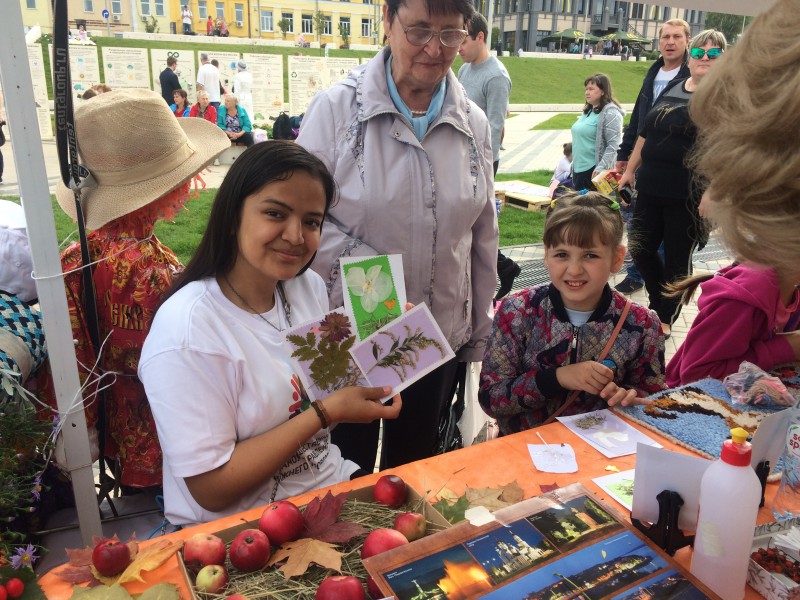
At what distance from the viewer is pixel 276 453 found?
1.47 meters

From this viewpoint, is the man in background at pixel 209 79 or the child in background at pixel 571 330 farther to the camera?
the man in background at pixel 209 79

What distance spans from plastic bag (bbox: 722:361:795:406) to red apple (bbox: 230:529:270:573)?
1.48 meters

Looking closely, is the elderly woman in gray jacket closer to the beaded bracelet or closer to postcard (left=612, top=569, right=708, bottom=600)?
the beaded bracelet

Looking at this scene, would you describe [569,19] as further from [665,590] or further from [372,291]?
[665,590]

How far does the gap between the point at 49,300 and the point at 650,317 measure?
174 cm

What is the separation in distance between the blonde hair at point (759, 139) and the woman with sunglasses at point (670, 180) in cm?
337

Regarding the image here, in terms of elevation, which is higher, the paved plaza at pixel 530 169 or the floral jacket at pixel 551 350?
the floral jacket at pixel 551 350

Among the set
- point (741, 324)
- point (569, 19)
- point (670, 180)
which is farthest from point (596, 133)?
point (569, 19)

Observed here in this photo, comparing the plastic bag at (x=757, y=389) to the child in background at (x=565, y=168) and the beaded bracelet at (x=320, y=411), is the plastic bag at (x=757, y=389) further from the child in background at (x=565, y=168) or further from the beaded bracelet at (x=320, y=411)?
the child in background at (x=565, y=168)

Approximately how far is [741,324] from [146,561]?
1879mm

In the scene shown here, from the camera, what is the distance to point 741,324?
83.0 inches

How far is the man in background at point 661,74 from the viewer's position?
493cm

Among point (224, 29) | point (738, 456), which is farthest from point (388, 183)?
point (224, 29)

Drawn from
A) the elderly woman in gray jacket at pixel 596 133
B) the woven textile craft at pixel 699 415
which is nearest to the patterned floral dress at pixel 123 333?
the woven textile craft at pixel 699 415
